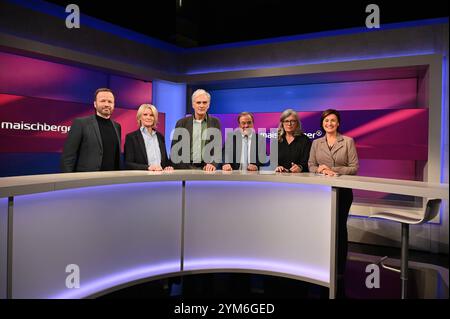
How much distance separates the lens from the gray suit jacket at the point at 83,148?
2703mm

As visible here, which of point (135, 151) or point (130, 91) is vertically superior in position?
point (130, 91)

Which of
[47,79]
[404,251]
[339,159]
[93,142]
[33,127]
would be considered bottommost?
[404,251]

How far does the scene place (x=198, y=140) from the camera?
3168 mm

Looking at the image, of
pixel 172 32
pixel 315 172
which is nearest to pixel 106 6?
pixel 172 32

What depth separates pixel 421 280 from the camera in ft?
10.5

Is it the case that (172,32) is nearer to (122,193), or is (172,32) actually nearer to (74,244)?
(122,193)

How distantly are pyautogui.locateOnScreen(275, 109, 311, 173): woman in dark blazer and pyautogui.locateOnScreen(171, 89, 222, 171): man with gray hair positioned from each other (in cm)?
53

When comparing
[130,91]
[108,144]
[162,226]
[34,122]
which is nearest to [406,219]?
[162,226]

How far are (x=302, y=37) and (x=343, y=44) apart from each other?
61 cm

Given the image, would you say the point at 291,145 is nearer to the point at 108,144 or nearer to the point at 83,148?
the point at 108,144

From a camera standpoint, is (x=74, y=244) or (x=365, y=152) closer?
(x=74, y=244)

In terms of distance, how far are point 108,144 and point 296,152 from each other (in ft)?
5.03

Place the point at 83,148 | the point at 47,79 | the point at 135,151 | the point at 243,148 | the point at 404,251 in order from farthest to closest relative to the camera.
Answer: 1. the point at 47,79
2. the point at 243,148
3. the point at 404,251
4. the point at 135,151
5. the point at 83,148

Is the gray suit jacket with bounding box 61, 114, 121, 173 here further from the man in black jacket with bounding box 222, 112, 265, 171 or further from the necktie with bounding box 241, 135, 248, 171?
the necktie with bounding box 241, 135, 248, 171
